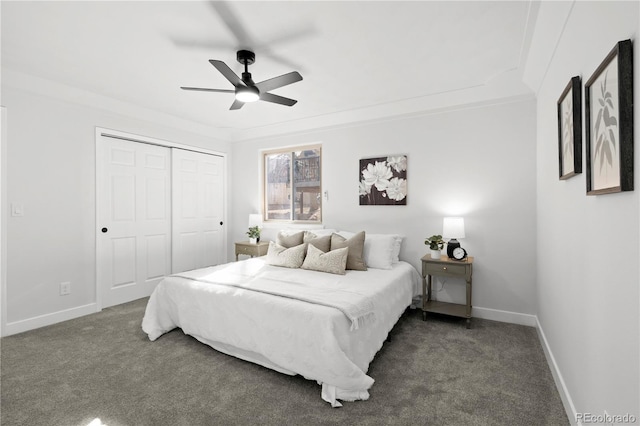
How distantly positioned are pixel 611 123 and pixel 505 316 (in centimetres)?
273

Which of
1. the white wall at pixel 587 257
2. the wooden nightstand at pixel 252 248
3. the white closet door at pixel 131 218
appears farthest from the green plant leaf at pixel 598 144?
the white closet door at pixel 131 218

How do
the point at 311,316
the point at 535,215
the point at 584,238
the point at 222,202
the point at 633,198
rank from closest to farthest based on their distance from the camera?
the point at 633,198 → the point at 584,238 → the point at 311,316 → the point at 535,215 → the point at 222,202

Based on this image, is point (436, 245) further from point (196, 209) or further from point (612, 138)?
point (196, 209)

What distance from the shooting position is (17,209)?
310 centimetres

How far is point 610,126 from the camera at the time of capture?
127 cm

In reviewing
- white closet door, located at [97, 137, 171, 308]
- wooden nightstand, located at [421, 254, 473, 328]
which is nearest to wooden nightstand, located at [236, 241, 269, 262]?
white closet door, located at [97, 137, 171, 308]

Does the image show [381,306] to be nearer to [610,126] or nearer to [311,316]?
[311,316]

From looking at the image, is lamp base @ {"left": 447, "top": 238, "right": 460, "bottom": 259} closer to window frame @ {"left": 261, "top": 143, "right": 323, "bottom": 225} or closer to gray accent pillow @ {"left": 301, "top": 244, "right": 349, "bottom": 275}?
gray accent pillow @ {"left": 301, "top": 244, "right": 349, "bottom": 275}

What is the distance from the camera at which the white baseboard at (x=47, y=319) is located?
10.1ft

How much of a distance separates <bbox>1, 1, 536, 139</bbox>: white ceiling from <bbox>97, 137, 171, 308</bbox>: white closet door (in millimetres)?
769

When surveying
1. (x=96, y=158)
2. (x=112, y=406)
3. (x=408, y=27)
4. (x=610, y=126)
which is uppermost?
(x=408, y=27)

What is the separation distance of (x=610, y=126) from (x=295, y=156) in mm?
3960

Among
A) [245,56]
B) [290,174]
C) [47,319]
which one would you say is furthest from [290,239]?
[47,319]

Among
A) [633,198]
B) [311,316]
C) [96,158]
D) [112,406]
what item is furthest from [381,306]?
[96,158]
